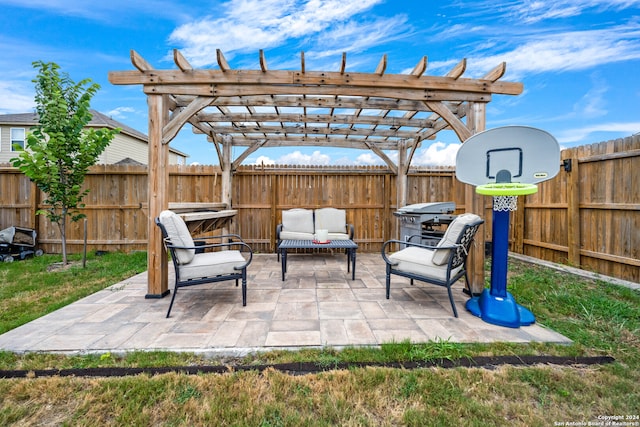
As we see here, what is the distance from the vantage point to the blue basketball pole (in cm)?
260

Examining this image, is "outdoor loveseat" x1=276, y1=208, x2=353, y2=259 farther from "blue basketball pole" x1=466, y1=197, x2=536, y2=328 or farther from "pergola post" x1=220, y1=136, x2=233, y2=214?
"blue basketball pole" x1=466, y1=197, x2=536, y2=328

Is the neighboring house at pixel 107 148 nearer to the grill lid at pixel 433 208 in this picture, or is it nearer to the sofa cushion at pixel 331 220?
the sofa cushion at pixel 331 220

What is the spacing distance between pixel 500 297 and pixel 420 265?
829 mm

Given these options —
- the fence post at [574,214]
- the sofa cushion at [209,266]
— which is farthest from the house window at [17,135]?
the fence post at [574,214]

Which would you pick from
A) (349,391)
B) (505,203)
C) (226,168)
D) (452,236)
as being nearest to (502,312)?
(452,236)

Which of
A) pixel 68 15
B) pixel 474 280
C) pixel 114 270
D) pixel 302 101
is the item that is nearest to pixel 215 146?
pixel 302 101

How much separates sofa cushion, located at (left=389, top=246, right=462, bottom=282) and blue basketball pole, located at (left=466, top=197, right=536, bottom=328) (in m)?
0.40

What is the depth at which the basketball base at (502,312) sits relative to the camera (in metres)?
2.56

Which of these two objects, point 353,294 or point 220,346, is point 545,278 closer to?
point 353,294

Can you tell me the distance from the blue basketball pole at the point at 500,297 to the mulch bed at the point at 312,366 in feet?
1.85

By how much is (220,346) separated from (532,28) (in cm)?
764

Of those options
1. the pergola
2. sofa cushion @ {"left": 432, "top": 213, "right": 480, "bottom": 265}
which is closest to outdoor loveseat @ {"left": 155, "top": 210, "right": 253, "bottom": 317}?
the pergola

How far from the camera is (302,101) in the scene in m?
4.17

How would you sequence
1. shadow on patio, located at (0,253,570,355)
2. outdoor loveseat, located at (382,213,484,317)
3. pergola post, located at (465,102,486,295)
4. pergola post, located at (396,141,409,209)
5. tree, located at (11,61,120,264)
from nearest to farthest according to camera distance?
shadow on patio, located at (0,253,570,355), outdoor loveseat, located at (382,213,484,317), pergola post, located at (465,102,486,295), tree, located at (11,61,120,264), pergola post, located at (396,141,409,209)
